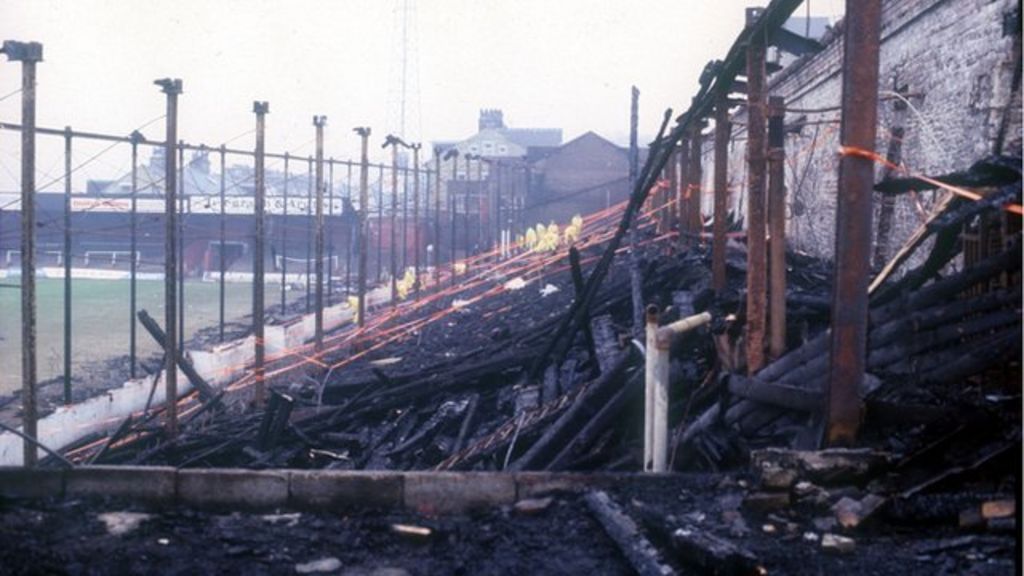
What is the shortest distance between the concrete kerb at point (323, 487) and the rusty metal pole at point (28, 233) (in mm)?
3076

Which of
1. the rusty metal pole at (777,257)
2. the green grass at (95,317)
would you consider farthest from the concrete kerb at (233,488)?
the green grass at (95,317)

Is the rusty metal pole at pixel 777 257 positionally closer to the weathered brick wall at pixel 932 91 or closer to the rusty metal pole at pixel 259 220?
the weathered brick wall at pixel 932 91

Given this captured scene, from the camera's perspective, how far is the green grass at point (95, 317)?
20469 mm

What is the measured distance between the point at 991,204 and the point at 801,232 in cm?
1309

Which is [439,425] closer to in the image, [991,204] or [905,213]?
[991,204]

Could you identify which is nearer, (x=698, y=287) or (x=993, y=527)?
(x=993, y=527)

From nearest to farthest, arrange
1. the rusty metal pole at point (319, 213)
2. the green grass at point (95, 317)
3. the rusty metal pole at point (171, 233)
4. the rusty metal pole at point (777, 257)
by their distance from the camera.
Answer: the rusty metal pole at point (777, 257) < the rusty metal pole at point (171, 233) < the rusty metal pole at point (319, 213) < the green grass at point (95, 317)

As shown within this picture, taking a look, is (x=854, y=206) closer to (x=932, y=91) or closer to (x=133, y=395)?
(x=932, y=91)

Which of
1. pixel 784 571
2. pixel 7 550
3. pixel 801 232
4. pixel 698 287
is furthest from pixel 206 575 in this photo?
pixel 801 232

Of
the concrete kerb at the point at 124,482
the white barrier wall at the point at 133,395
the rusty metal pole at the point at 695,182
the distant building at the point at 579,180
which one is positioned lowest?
the white barrier wall at the point at 133,395

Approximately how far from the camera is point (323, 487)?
564 cm

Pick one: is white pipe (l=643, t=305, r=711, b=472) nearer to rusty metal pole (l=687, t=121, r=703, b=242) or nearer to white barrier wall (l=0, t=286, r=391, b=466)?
white barrier wall (l=0, t=286, r=391, b=466)

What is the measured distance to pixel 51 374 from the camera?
61.1 feet

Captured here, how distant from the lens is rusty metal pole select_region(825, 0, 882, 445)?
495 cm
